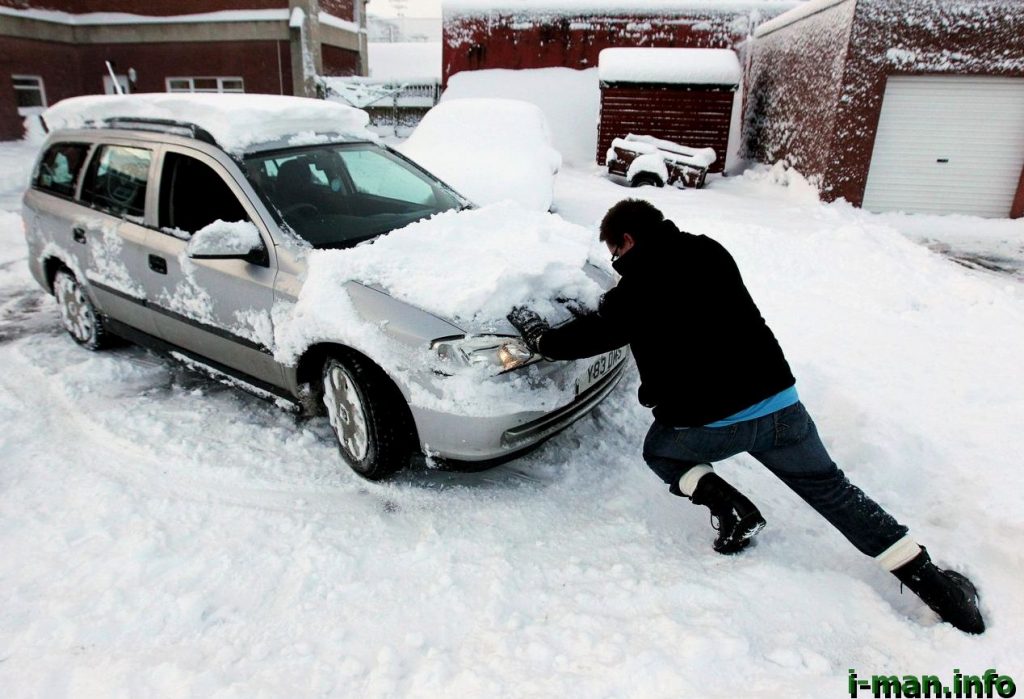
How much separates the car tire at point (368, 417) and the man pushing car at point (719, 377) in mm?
908

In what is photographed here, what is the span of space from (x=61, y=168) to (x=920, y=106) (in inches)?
465

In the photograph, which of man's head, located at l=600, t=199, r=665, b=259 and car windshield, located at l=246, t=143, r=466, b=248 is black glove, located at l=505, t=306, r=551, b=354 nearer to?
man's head, located at l=600, t=199, r=665, b=259

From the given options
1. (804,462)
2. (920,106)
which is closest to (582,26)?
(920,106)

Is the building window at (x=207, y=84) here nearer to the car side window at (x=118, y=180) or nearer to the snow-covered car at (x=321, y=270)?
the snow-covered car at (x=321, y=270)

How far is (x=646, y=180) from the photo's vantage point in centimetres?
1237

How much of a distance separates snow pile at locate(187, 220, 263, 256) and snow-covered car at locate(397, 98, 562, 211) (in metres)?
2.85

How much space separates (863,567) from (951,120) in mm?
10609

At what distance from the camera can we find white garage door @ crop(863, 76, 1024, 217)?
10.3m

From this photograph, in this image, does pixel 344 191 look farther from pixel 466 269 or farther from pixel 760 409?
pixel 760 409

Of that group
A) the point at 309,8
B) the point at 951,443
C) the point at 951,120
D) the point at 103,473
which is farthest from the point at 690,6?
the point at 103,473

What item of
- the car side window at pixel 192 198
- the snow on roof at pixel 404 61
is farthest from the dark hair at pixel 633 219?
the snow on roof at pixel 404 61

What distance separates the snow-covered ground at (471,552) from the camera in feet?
7.38

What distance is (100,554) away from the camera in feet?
9.16

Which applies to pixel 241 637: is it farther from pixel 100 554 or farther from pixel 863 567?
pixel 863 567
